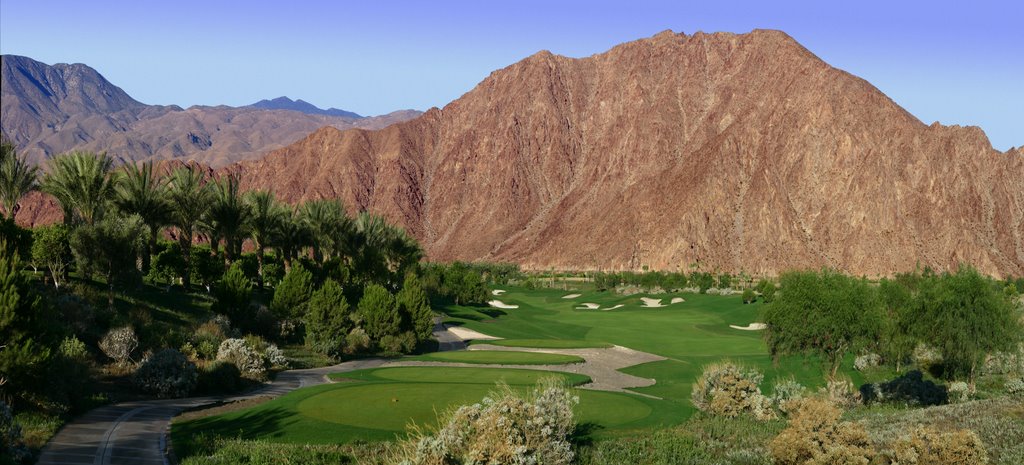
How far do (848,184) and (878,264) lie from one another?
Answer: 71.9ft

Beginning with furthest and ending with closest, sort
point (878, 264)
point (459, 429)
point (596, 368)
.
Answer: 1. point (878, 264)
2. point (596, 368)
3. point (459, 429)

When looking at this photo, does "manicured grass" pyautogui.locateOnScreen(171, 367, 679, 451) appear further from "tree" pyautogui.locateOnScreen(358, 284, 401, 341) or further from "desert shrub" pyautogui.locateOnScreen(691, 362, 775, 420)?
"tree" pyautogui.locateOnScreen(358, 284, 401, 341)

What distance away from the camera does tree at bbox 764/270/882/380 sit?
34.2 meters

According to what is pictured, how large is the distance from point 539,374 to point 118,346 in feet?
62.6

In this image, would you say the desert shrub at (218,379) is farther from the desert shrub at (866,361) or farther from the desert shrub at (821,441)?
the desert shrub at (866,361)

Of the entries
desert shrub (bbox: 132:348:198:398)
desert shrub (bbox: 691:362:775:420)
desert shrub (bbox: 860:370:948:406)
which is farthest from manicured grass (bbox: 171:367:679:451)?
desert shrub (bbox: 860:370:948:406)

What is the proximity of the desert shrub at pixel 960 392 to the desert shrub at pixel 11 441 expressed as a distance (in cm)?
3444

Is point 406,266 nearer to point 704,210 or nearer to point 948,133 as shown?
point 704,210

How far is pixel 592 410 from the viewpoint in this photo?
96.2 ft

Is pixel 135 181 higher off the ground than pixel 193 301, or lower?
higher

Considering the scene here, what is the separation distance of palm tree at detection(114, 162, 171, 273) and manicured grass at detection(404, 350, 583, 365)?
18406mm

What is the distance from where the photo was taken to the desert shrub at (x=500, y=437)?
16.8 metres

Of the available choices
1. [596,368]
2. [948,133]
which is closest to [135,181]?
[596,368]

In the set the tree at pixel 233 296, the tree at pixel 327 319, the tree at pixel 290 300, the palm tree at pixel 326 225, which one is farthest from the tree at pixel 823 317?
the palm tree at pixel 326 225
